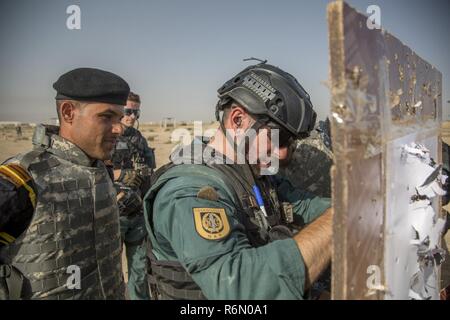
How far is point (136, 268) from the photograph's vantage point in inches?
89.6

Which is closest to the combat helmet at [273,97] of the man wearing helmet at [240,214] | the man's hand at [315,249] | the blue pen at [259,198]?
the man wearing helmet at [240,214]

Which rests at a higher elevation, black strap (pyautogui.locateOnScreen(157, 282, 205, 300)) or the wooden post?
the wooden post

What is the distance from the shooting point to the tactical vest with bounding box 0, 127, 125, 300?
2062 mm

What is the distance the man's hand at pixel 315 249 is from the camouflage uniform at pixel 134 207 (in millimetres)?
1005

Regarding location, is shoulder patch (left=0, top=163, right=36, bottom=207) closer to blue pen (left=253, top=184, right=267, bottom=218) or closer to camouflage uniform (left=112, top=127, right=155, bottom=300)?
camouflage uniform (left=112, top=127, right=155, bottom=300)

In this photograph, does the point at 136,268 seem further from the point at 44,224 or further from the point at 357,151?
the point at 357,151

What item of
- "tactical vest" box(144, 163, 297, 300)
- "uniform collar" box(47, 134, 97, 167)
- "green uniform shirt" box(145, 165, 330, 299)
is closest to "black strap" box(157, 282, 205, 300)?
"tactical vest" box(144, 163, 297, 300)

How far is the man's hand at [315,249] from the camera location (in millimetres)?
1455

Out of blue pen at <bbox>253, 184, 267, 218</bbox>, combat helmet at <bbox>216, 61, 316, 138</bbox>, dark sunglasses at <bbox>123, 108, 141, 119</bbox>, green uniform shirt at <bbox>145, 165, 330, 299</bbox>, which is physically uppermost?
dark sunglasses at <bbox>123, 108, 141, 119</bbox>

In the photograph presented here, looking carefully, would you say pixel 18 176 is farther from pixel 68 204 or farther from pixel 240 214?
pixel 240 214

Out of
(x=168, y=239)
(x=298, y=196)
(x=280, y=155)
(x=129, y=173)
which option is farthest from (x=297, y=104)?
(x=129, y=173)

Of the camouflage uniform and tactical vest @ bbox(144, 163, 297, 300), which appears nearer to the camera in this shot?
tactical vest @ bbox(144, 163, 297, 300)

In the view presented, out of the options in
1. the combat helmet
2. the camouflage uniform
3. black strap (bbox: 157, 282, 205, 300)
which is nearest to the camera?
black strap (bbox: 157, 282, 205, 300)

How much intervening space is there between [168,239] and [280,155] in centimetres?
79
